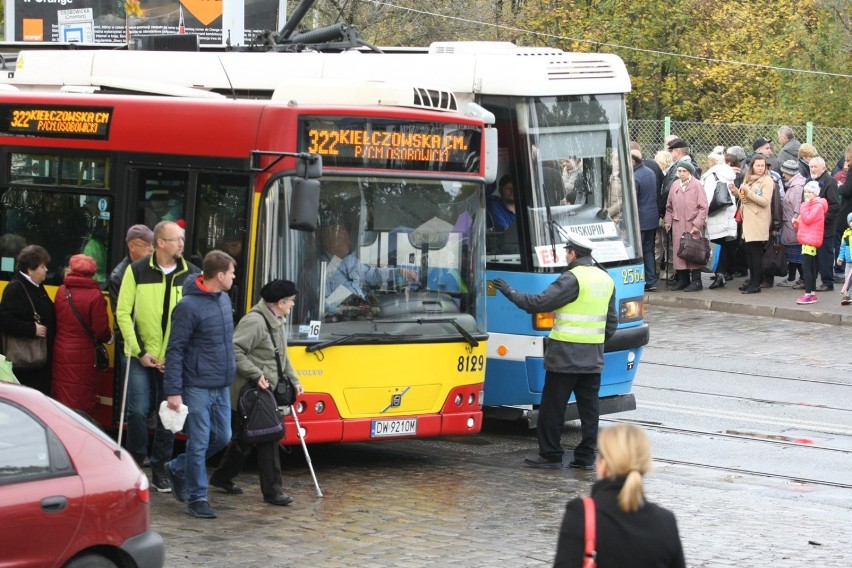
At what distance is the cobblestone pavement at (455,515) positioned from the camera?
899 cm

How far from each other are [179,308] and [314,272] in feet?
4.77

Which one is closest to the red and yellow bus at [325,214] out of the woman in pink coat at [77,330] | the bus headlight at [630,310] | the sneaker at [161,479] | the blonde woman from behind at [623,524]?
the woman in pink coat at [77,330]

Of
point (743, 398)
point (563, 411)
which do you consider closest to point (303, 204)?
point (563, 411)

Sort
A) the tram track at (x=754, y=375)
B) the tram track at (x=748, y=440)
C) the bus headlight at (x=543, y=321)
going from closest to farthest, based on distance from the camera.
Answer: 1. the tram track at (x=748, y=440)
2. the bus headlight at (x=543, y=321)
3. the tram track at (x=754, y=375)

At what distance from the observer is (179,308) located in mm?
9664

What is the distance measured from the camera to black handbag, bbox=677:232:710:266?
21672 mm

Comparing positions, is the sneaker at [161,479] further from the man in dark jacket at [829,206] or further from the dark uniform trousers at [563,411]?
the man in dark jacket at [829,206]

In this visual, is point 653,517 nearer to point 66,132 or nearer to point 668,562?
point 668,562

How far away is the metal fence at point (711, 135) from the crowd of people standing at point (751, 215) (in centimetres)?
323

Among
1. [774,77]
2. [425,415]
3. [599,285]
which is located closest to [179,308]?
[425,415]

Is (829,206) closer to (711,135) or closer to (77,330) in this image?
(711,135)

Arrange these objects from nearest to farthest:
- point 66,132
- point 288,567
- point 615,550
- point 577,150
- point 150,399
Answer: point 615,550
point 288,567
point 150,399
point 66,132
point 577,150

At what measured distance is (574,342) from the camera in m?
11.8

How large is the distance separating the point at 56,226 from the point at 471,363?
3.25 m
